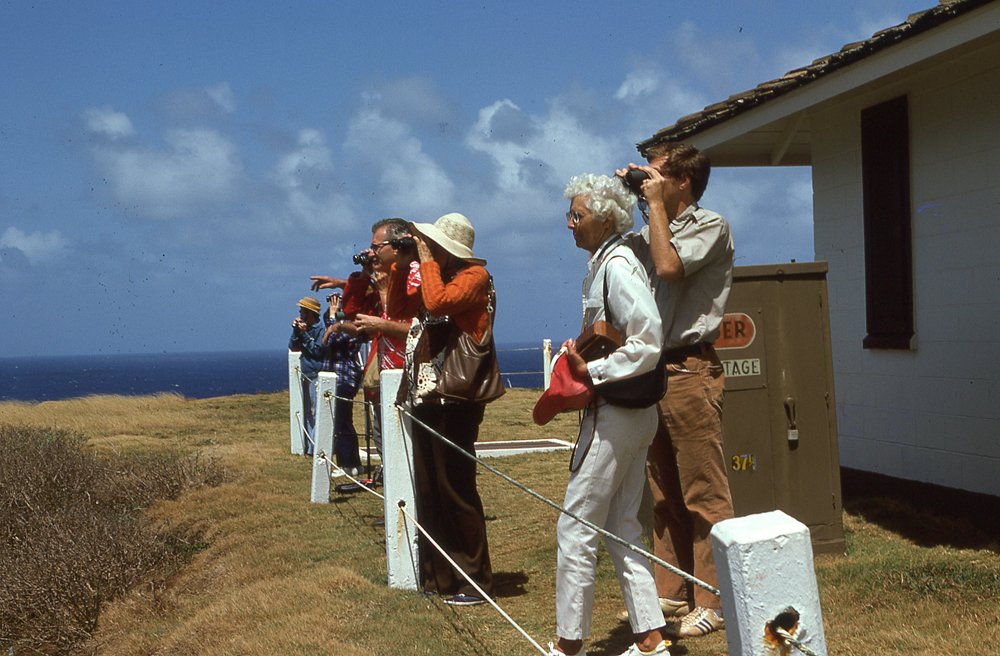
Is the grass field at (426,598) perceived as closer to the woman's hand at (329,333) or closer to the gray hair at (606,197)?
the woman's hand at (329,333)

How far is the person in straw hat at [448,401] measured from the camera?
5.37 metres

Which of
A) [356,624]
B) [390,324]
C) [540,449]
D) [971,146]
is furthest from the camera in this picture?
[540,449]

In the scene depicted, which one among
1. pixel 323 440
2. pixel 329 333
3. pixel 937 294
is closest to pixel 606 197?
pixel 937 294

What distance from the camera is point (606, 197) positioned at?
4102mm

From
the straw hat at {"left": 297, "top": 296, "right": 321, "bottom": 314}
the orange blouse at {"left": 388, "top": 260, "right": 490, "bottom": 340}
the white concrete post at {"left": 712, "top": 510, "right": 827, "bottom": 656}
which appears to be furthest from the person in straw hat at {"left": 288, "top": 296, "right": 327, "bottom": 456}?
the white concrete post at {"left": 712, "top": 510, "right": 827, "bottom": 656}

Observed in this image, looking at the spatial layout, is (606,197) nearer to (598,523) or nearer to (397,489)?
(598,523)

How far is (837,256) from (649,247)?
484 centimetres

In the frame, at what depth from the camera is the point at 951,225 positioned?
25.0ft

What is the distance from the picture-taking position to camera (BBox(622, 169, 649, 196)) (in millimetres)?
4484

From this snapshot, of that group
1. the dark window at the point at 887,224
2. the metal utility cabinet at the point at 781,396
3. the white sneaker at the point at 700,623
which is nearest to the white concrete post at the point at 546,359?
the dark window at the point at 887,224

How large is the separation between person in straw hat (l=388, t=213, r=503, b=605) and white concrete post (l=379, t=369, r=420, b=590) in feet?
0.27

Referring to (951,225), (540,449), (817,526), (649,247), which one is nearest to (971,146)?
(951,225)

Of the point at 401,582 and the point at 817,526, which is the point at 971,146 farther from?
the point at 401,582

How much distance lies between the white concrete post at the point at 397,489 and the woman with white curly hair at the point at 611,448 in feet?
6.56
